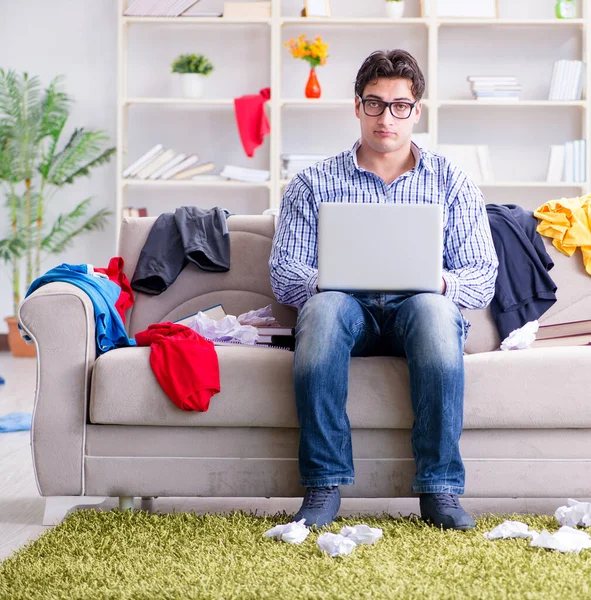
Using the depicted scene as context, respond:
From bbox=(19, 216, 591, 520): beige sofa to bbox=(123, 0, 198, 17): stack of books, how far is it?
3474 mm

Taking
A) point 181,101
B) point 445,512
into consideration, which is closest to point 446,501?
point 445,512

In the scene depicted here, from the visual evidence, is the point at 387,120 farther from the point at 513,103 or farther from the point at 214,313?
the point at 513,103

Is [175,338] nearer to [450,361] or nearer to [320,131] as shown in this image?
[450,361]

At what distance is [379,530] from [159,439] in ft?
1.80

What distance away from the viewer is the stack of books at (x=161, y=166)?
5203 mm

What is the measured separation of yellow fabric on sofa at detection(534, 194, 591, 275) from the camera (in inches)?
102

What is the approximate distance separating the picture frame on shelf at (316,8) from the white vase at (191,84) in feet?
2.33

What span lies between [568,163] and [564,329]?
2812 millimetres

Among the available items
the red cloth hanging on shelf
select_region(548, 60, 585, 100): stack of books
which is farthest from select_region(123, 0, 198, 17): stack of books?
select_region(548, 60, 585, 100): stack of books

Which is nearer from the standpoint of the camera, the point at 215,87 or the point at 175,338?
the point at 175,338

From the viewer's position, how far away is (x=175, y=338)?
2125mm

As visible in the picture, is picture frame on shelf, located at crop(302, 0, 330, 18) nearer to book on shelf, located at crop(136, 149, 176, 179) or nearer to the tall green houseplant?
book on shelf, located at crop(136, 149, 176, 179)

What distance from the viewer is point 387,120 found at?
2.23 metres

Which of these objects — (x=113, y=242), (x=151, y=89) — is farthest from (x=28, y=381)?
(x=151, y=89)
